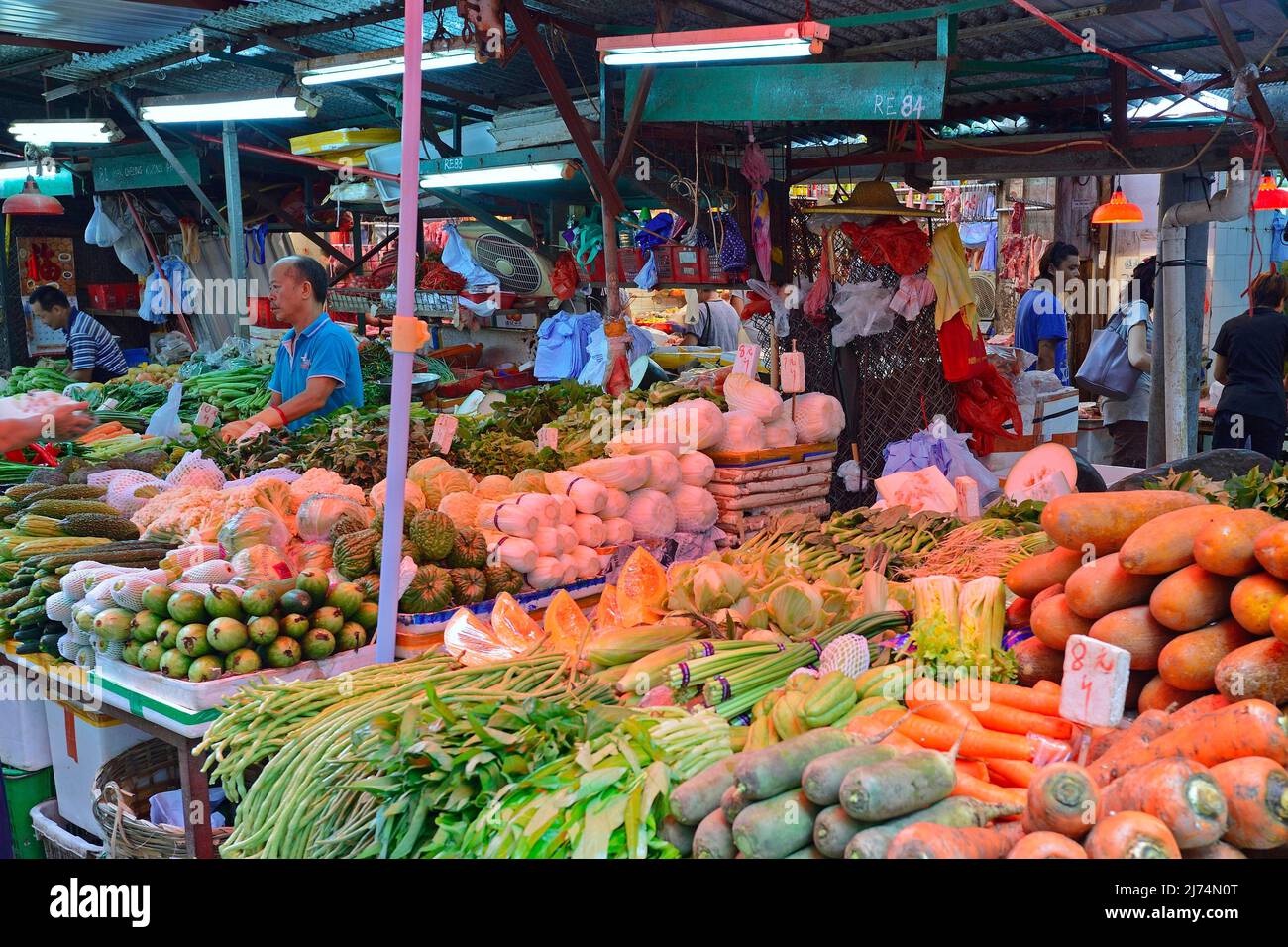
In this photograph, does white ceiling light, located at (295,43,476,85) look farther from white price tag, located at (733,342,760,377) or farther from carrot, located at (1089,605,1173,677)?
carrot, located at (1089,605,1173,677)

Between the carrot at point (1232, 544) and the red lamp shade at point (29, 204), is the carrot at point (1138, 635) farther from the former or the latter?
the red lamp shade at point (29, 204)

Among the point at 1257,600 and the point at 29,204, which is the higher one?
the point at 29,204

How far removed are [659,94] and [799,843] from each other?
502cm

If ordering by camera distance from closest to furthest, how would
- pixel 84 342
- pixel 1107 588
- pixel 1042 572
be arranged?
1. pixel 1107 588
2. pixel 1042 572
3. pixel 84 342

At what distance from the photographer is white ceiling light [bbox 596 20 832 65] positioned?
15.0 ft

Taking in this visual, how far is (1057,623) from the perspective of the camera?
2.65m

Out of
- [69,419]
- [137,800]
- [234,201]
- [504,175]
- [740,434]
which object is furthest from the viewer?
[234,201]

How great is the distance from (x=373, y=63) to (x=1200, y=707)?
5212 millimetres

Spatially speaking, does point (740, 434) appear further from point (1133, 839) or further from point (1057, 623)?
point (1133, 839)

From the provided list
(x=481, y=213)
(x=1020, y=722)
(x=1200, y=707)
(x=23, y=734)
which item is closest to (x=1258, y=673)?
(x=1200, y=707)

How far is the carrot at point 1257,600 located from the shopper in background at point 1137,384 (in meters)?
7.13

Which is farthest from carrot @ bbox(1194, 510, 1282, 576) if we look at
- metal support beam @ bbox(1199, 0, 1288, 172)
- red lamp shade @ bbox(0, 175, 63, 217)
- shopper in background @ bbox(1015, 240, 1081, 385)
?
red lamp shade @ bbox(0, 175, 63, 217)

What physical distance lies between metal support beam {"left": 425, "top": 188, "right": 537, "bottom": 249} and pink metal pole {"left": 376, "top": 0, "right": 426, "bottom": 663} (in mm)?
5740

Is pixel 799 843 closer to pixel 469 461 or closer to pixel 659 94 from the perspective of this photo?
pixel 469 461
